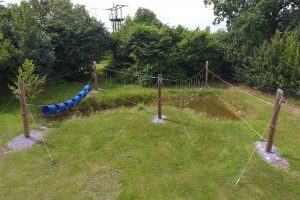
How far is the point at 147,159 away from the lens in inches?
492

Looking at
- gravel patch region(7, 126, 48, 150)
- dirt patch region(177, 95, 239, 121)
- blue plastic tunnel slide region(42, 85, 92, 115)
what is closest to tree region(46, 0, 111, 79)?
blue plastic tunnel slide region(42, 85, 92, 115)

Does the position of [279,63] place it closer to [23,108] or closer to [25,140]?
[23,108]

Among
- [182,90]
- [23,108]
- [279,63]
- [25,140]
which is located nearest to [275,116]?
[279,63]

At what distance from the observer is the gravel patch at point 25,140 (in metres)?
13.8

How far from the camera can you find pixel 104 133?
1480 cm

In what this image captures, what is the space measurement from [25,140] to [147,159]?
5756 mm

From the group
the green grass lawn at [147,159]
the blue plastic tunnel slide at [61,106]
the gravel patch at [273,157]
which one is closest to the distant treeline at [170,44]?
the green grass lawn at [147,159]

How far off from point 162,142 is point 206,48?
12.8 m

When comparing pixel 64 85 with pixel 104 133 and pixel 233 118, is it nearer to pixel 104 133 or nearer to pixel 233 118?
pixel 104 133

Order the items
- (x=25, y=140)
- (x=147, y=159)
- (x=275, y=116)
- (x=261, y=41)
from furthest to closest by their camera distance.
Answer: (x=261, y=41) → (x=25, y=140) → (x=147, y=159) → (x=275, y=116)

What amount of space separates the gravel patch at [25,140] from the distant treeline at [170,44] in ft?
19.2

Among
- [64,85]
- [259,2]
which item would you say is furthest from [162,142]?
[259,2]

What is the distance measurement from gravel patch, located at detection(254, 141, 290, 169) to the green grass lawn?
256mm

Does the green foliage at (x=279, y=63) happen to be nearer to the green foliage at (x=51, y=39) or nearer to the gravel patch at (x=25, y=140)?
the green foliage at (x=51, y=39)
